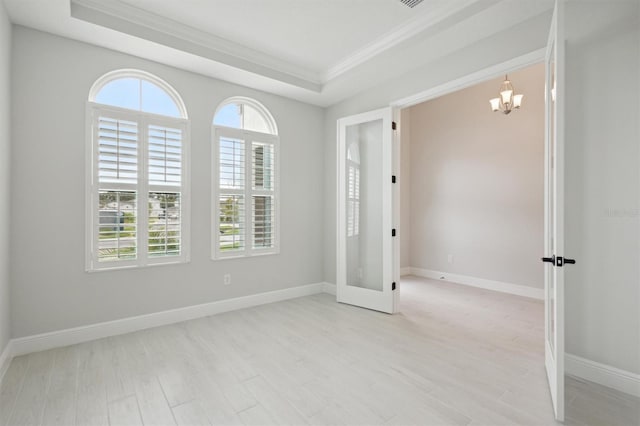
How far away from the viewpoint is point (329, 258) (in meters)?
4.87

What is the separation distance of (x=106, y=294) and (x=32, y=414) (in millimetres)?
1331

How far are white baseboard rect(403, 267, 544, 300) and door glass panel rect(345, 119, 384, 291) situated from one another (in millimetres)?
2155

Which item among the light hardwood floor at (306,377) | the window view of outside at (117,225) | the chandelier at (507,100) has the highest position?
the chandelier at (507,100)

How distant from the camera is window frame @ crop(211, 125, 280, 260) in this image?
12.6ft

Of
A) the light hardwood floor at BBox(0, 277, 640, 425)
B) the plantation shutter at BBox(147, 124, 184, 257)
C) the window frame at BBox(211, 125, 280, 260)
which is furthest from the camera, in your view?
the window frame at BBox(211, 125, 280, 260)

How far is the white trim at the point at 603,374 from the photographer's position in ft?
7.03

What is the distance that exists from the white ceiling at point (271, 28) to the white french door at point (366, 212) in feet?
2.22

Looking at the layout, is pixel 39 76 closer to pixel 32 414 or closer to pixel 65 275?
pixel 65 275

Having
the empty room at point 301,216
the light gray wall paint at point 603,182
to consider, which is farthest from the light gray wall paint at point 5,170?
the light gray wall paint at point 603,182

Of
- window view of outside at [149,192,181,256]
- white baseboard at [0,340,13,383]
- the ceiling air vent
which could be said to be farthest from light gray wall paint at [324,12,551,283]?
white baseboard at [0,340,13,383]

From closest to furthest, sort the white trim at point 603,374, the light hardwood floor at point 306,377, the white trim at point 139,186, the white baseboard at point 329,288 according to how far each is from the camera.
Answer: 1. the light hardwood floor at point 306,377
2. the white trim at point 603,374
3. the white trim at point 139,186
4. the white baseboard at point 329,288

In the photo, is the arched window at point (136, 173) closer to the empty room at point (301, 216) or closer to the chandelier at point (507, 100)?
the empty room at point (301, 216)

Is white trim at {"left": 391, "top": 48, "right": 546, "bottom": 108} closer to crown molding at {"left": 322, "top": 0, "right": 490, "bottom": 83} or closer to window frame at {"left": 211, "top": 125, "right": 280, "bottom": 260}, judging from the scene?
crown molding at {"left": 322, "top": 0, "right": 490, "bottom": 83}

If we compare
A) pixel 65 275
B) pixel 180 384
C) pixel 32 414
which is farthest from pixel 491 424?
pixel 65 275
